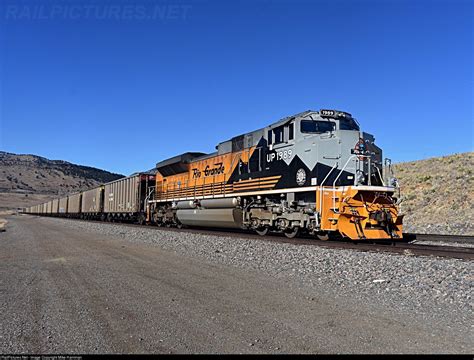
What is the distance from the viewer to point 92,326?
441 cm

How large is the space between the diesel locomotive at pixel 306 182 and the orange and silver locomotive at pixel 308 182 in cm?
3

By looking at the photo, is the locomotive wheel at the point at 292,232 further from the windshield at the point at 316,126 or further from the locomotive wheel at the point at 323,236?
the windshield at the point at 316,126

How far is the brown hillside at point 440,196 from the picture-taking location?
69.8ft

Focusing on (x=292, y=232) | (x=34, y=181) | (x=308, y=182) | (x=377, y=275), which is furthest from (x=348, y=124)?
(x=34, y=181)

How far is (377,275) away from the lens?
7.46 m

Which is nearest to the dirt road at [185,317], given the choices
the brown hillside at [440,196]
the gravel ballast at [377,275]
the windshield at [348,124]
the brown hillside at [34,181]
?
the gravel ballast at [377,275]

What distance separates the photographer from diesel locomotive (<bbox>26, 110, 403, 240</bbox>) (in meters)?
11.9

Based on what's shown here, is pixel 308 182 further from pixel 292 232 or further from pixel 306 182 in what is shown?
pixel 292 232

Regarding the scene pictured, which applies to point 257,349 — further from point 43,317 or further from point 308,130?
point 308,130

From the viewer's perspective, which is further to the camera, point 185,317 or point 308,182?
point 308,182

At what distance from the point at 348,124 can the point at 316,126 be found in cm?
104

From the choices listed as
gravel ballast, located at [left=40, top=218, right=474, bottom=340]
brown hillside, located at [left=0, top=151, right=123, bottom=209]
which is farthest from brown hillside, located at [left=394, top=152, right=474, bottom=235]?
brown hillside, located at [left=0, top=151, right=123, bottom=209]

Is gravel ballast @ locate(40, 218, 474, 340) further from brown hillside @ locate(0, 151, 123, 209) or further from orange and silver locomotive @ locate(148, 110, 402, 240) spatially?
brown hillside @ locate(0, 151, 123, 209)

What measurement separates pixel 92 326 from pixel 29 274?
13.1 ft
